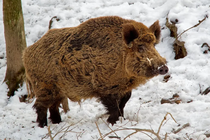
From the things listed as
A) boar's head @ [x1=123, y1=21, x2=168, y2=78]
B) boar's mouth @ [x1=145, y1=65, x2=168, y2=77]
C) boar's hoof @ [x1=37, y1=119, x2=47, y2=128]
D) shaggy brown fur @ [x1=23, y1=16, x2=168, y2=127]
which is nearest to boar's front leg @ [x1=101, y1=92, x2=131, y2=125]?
shaggy brown fur @ [x1=23, y1=16, x2=168, y2=127]

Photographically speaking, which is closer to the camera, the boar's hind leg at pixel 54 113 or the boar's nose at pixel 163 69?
the boar's nose at pixel 163 69

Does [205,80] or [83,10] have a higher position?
[83,10]

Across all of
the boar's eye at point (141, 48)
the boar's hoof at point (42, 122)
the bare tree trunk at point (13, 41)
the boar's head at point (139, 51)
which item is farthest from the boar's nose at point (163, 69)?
the bare tree trunk at point (13, 41)

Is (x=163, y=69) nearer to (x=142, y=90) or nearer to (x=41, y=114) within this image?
(x=142, y=90)

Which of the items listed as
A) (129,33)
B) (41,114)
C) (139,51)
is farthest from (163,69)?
(41,114)

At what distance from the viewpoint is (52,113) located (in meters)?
5.72

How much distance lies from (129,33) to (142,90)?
8.29 ft

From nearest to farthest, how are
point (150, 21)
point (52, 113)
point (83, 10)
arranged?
point (52, 113), point (150, 21), point (83, 10)

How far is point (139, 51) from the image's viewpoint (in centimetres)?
447

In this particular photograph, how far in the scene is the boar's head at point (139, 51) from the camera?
14.1 feet

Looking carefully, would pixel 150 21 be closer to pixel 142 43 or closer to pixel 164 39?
pixel 164 39

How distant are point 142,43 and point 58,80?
5.94ft

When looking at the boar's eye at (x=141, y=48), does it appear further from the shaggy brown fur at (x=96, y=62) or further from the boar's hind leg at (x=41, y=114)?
the boar's hind leg at (x=41, y=114)

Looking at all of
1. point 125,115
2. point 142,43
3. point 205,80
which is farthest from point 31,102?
point 205,80
